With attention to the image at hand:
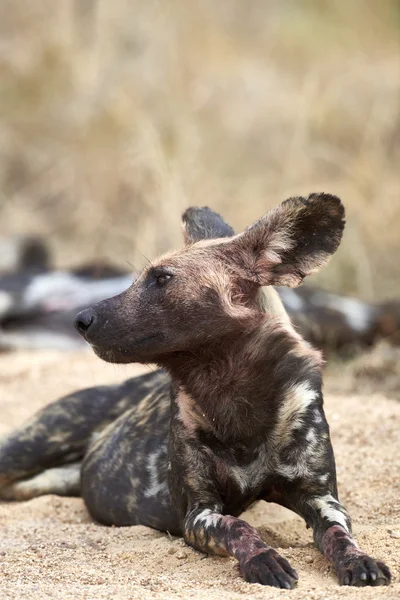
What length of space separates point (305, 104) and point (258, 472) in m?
6.85

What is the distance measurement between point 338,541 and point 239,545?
0.92 ft

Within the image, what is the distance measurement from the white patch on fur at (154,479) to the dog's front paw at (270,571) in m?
0.90

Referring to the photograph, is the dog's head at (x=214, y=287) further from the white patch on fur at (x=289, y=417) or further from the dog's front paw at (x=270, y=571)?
the dog's front paw at (x=270, y=571)

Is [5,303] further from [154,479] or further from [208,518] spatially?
[208,518]

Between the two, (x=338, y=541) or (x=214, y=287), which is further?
(x=214, y=287)

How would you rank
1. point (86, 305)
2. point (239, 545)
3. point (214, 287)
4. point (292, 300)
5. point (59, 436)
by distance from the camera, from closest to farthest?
point (239, 545)
point (214, 287)
point (59, 436)
point (292, 300)
point (86, 305)

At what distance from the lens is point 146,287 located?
10.7 feet

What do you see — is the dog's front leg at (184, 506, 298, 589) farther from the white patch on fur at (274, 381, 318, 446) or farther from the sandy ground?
the white patch on fur at (274, 381, 318, 446)

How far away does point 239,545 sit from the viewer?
2.88 meters

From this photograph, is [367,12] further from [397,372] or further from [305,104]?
[397,372]

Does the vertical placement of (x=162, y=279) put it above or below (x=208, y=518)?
above

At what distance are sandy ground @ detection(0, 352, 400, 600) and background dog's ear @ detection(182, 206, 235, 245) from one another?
1013 millimetres

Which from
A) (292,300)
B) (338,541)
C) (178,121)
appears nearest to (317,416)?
(338,541)

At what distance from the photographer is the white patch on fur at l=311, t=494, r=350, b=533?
120 inches
